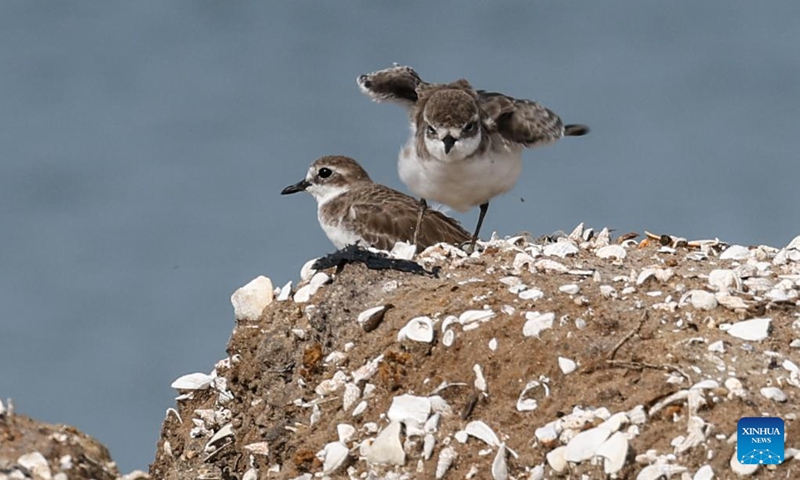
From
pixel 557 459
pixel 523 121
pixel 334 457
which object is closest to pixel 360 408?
pixel 334 457

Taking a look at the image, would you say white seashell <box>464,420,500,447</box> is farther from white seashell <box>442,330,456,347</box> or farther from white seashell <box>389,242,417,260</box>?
white seashell <box>389,242,417,260</box>

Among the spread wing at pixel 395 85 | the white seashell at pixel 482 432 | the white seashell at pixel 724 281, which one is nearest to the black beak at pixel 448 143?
the spread wing at pixel 395 85

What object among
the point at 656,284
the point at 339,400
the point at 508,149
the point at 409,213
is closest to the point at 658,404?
the point at 656,284

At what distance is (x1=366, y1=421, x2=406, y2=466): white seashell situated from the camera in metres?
6.67

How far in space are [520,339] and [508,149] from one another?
169 inches

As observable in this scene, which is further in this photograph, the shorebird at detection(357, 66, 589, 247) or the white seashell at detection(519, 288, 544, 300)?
the shorebird at detection(357, 66, 589, 247)

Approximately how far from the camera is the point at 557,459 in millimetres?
6242

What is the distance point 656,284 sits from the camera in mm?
7578

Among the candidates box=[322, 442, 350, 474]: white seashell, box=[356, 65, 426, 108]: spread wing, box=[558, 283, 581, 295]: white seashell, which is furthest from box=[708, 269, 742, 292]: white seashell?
box=[356, 65, 426, 108]: spread wing

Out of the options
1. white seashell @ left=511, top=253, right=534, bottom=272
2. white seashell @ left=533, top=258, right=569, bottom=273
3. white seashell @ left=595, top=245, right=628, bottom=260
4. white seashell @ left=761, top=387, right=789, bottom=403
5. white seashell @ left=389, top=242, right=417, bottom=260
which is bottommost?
white seashell @ left=761, top=387, right=789, bottom=403

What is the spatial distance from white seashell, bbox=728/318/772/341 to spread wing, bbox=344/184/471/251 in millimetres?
4715

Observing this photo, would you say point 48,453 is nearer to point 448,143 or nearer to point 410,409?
point 410,409

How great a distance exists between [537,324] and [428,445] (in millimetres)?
935

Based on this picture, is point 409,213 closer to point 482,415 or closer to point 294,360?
point 294,360
